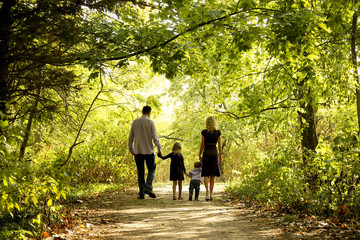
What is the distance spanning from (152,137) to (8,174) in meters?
5.84

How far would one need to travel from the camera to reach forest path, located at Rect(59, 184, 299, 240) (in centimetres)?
529

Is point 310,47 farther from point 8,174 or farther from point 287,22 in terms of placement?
point 8,174

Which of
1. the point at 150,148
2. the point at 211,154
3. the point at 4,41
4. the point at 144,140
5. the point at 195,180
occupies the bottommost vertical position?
the point at 195,180

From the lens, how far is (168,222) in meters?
6.34

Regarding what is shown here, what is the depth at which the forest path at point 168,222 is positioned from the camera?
17.4 ft

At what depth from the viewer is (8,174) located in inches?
143

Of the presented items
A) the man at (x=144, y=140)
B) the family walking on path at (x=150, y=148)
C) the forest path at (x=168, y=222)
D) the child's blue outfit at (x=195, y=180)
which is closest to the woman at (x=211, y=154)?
the family walking on path at (x=150, y=148)

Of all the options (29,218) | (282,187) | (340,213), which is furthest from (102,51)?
Answer: (340,213)

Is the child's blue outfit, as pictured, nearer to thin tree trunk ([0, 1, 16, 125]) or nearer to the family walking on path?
the family walking on path

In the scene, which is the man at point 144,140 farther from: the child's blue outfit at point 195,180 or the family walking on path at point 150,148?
the child's blue outfit at point 195,180

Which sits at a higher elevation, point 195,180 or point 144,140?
point 144,140

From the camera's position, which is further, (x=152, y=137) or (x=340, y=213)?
(x=152, y=137)

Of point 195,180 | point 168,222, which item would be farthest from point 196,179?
point 168,222

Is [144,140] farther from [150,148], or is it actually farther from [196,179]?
[196,179]
